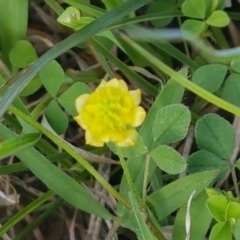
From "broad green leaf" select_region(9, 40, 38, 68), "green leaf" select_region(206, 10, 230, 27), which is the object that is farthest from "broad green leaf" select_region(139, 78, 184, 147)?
"broad green leaf" select_region(9, 40, 38, 68)

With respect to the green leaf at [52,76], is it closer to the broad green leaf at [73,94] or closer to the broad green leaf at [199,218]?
the broad green leaf at [73,94]

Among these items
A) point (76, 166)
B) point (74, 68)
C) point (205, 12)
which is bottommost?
point (76, 166)

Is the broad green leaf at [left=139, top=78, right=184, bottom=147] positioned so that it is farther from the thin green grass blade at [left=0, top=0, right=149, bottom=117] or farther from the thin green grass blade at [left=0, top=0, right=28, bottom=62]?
the thin green grass blade at [left=0, top=0, right=28, bottom=62]

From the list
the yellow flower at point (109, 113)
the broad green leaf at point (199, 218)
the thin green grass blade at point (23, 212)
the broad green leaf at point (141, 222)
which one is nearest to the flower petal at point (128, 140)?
the yellow flower at point (109, 113)

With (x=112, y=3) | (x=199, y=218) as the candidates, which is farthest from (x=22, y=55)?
(x=199, y=218)

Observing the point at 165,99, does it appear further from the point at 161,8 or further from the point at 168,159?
the point at 161,8

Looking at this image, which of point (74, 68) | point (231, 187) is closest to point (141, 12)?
point (74, 68)

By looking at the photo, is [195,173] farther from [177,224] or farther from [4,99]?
[4,99]
